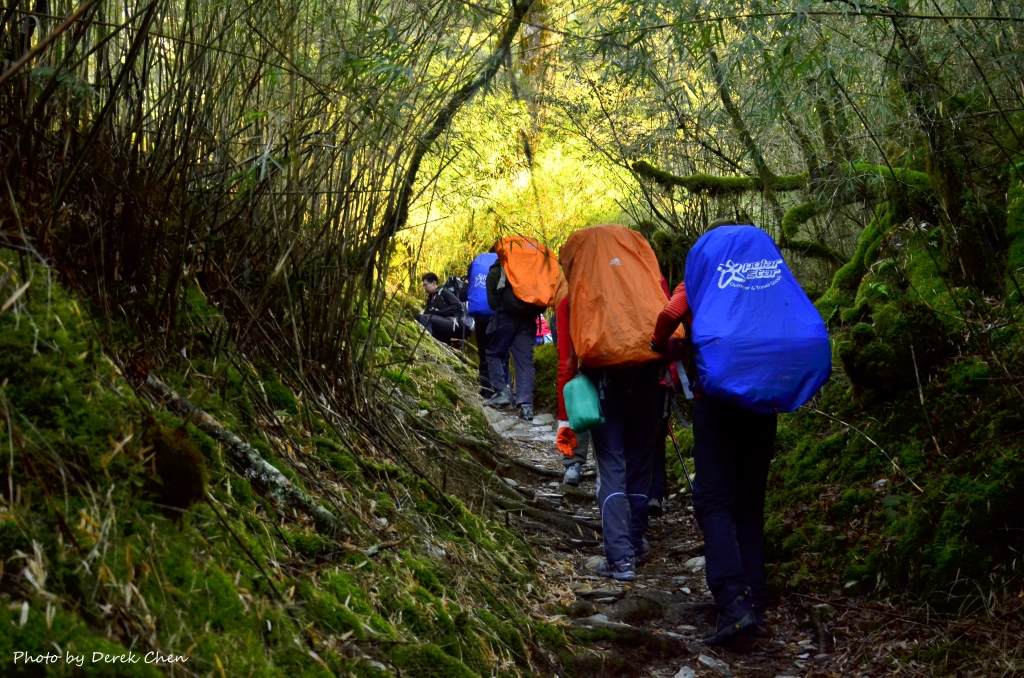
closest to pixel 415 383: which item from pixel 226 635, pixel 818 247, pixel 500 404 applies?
pixel 500 404

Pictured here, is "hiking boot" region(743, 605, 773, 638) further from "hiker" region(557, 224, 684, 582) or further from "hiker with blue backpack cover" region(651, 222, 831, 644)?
"hiker" region(557, 224, 684, 582)

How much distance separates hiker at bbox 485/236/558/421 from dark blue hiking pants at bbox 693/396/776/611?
4992 millimetres

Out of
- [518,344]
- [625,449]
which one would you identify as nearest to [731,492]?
[625,449]

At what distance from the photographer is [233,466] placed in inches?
108

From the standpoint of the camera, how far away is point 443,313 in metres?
11.9

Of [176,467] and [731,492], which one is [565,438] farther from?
[176,467]

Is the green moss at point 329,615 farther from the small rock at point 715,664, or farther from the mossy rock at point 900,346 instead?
the mossy rock at point 900,346

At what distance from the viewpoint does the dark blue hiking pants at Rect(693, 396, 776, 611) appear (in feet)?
13.4

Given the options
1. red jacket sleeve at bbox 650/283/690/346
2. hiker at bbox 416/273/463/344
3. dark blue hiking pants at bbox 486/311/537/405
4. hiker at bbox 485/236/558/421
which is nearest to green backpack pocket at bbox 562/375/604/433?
red jacket sleeve at bbox 650/283/690/346

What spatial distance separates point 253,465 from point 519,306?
22.3ft

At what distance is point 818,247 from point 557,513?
4.40 meters

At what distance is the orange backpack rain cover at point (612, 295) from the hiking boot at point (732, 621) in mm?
1522

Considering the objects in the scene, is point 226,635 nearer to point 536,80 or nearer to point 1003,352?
point 1003,352

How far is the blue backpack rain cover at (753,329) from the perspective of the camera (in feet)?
12.8
